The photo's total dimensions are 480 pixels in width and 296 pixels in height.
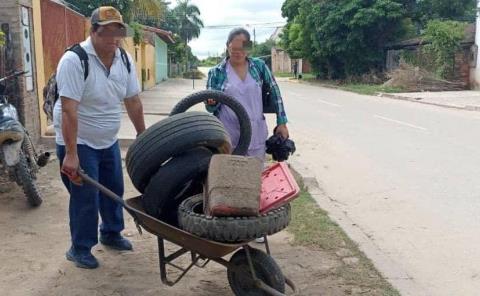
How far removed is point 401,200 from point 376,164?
6.66ft

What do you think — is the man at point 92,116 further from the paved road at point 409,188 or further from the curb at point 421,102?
the curb at point 421,102

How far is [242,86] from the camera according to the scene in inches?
164

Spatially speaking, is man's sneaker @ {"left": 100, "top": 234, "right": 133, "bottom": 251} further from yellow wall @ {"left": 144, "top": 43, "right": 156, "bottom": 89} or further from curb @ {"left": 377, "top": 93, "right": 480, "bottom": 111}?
yellow wall @ {"left": 144, "top": 43, "right": 156, "bottom": 89}

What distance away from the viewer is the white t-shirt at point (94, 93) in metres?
3.63

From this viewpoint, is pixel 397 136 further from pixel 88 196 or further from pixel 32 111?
Answer: pixel 88 196

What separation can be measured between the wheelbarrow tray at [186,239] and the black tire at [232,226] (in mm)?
34

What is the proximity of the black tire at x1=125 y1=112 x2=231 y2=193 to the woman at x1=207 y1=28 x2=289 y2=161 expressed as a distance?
0.71 metres

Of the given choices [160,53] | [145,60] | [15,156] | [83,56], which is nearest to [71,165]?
[83,56]

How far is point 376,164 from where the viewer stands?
8102 millimetres

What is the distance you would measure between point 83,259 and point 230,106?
1.50m

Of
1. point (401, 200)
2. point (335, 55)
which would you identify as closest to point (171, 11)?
point (335, 55)

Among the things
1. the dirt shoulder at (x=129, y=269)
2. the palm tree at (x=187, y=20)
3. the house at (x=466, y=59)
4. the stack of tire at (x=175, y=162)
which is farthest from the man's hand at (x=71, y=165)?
the palm tree at (x=187, y=20)

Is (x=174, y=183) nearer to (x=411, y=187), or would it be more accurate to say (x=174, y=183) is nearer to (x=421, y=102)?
(x=411, y=187)

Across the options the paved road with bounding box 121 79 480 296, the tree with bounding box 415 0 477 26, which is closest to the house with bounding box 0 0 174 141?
the paved road with bounding box 121 79 480 296
